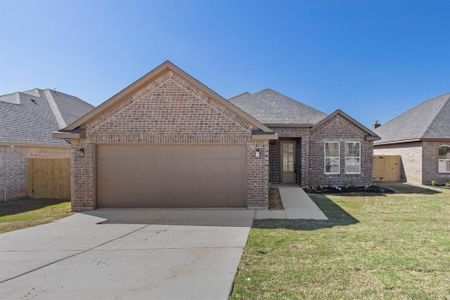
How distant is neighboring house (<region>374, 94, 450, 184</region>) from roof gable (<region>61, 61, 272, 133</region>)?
13.1 m

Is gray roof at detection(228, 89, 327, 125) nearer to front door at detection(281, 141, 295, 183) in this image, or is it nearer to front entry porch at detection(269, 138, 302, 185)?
front entry porch at detection(269, 138, 302, 185)

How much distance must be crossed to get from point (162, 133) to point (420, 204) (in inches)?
403

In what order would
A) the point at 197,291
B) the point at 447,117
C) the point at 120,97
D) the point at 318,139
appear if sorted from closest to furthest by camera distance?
the point at 197,291 → the point at 120,97 → the point at 318,139 → the point at 447,117

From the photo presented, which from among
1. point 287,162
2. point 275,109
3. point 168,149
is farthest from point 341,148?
point 168,149

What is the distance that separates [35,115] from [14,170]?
4.84 meters

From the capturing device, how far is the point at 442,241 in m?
5.61

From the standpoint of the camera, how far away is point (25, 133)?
13.2 metres

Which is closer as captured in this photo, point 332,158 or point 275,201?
point 275,201

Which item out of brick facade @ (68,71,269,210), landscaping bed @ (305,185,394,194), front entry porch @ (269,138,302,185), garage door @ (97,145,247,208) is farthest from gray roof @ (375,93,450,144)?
garage door @ (97,145,247,208)

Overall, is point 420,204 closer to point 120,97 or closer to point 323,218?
point 323,218

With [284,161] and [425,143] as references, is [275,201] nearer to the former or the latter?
[284,161]

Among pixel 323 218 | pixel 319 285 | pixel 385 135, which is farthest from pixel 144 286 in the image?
pixel 385 135

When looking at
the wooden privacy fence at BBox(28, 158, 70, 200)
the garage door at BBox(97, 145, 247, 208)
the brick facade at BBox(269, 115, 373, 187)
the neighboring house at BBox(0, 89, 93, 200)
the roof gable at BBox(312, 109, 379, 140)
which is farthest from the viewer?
the brick facade at BBox(269, 115, 373, 187)

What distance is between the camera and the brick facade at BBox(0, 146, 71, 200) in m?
11.6
